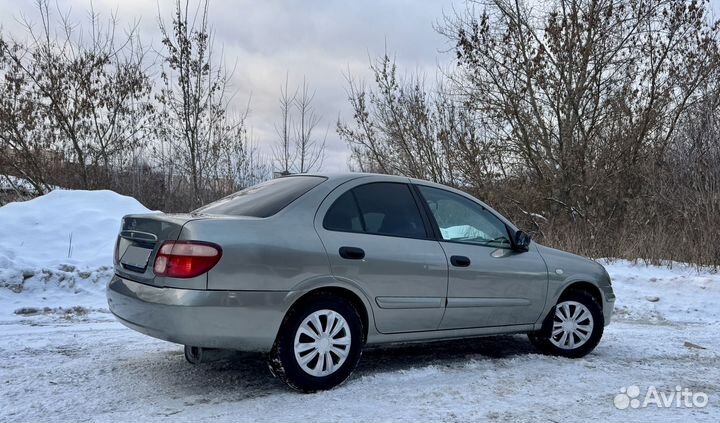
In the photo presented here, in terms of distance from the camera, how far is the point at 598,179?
15773 mm

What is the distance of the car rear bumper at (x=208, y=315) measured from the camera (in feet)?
A: 11.4

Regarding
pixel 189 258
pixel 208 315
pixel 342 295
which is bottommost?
pixel 208 315

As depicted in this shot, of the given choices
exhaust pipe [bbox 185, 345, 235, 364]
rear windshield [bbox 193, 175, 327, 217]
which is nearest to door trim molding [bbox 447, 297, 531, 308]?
rear windshield [bbox 193, 175, 327, 217]

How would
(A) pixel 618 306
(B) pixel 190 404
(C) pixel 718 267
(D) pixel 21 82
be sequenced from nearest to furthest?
(B) pixel 190 404 < (A) pixel 618 306 < (C) pixel 718 267 < (D) pixel 21 82

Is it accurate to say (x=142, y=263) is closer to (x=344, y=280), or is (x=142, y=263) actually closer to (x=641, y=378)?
(x=344, y=280)

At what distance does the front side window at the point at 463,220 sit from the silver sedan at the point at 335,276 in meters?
0.01

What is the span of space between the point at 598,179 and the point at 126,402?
1472 cm

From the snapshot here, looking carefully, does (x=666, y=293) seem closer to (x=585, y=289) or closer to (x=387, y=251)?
(x=585, y=289)

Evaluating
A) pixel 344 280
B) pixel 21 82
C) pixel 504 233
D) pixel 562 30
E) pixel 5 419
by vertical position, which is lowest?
pixel 5 419

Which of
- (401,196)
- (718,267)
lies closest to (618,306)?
(718,267)

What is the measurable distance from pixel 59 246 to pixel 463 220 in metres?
6.22

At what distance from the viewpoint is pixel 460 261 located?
460 cm

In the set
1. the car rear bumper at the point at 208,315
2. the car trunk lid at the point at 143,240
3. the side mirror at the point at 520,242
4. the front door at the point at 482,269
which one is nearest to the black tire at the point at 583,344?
the front door at the point at 482,269

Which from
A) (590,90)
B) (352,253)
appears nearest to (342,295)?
(352,253)
